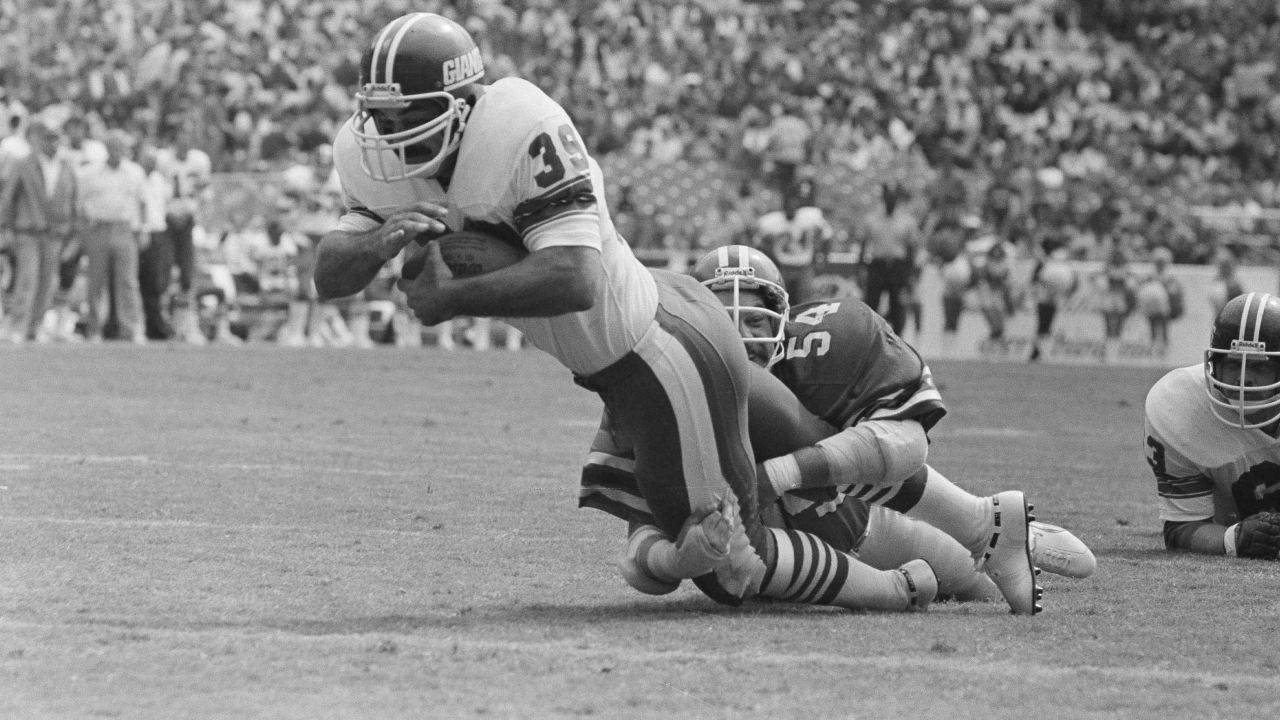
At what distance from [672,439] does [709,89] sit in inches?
912

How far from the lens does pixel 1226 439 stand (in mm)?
6355

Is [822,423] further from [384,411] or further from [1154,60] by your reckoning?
[1154,60]

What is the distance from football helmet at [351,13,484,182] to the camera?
4441 millimetres

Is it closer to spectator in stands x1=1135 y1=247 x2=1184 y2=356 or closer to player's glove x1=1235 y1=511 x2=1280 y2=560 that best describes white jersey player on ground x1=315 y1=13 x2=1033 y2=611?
player's glove x1=1235 y1=511 x2=1280 y2=560

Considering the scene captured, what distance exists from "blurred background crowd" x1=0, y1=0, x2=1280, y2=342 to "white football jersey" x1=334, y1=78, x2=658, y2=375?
16485 millimetres

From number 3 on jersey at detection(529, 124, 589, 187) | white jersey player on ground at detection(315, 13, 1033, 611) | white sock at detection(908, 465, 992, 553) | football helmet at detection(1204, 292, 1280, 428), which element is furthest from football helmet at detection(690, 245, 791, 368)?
football helmet at detection(1204, 292, 1280, 428)

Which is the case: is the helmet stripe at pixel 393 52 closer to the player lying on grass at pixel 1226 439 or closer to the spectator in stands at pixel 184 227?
the player lying on grass at pixel 1226 439

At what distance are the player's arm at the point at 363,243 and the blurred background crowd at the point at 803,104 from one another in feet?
54.3

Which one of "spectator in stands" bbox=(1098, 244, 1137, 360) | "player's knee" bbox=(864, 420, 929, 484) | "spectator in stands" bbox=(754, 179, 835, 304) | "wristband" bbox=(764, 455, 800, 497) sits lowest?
"spectator in stands" bbox=(1098, 244, 1137, 360)

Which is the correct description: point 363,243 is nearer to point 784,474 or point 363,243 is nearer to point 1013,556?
point 784,474

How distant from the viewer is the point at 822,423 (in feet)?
16.8

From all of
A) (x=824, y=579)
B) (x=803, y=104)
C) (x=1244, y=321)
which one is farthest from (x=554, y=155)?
(x=803, y=104)

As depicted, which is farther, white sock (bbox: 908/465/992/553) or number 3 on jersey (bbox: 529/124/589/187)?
white sock (bbox: 908/465/992/553)

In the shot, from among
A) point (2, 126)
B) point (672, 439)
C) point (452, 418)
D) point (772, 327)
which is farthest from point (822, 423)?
point (2, 126)
